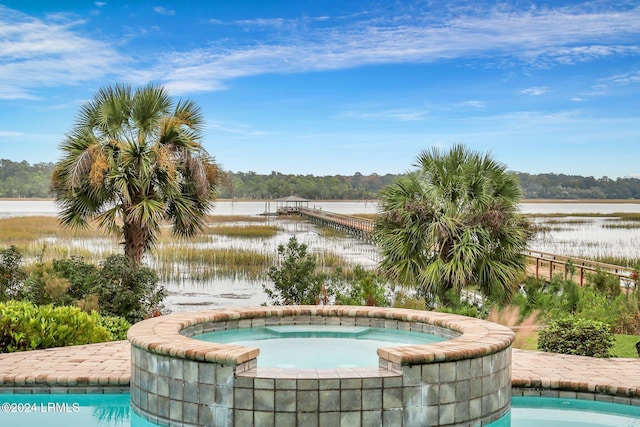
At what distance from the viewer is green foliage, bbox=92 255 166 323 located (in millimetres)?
11094

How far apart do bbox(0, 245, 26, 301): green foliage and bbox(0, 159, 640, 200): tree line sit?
4931cm

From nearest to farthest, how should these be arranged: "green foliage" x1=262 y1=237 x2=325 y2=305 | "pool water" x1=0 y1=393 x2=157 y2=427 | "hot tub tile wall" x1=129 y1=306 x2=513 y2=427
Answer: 1. "hot tub tile wall" x1=129 y1=306 x2=513 y2=427
2. "pool water" x1=0 y1=393 x2=157 y2=427
3. "green foliage" x1=262 y1=237 x2=325 y2=305

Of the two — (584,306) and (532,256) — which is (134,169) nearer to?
(584,306)

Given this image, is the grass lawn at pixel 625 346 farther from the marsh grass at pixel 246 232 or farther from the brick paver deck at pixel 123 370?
the marsh grass at pixel 246 232

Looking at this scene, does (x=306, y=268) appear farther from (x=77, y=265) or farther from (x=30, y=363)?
(x=30, y=363)

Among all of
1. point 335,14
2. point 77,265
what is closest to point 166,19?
point 335,14

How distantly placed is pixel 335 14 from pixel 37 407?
21.2m

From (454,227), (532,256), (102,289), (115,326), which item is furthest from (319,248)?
(115,326)

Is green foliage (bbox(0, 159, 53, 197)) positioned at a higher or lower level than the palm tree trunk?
higher

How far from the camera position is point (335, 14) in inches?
1005

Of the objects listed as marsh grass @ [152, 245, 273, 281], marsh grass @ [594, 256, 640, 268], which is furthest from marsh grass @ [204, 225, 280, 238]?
marsh grass @ [594, 256, 640, 268]

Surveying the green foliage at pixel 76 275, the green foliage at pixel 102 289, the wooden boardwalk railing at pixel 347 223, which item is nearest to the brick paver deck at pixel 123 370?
the green foliage at pixel 102 289

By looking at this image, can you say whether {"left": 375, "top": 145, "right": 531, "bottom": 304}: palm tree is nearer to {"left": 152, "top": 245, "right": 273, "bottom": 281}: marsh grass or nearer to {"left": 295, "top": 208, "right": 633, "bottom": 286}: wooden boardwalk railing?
{"left": 295, "top": 208, "right": 633, "bottom": 286}: wooden boardwalk railing

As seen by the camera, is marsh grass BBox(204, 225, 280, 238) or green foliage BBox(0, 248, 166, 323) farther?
marsh grass BBox(204, 225, 280, 238)
